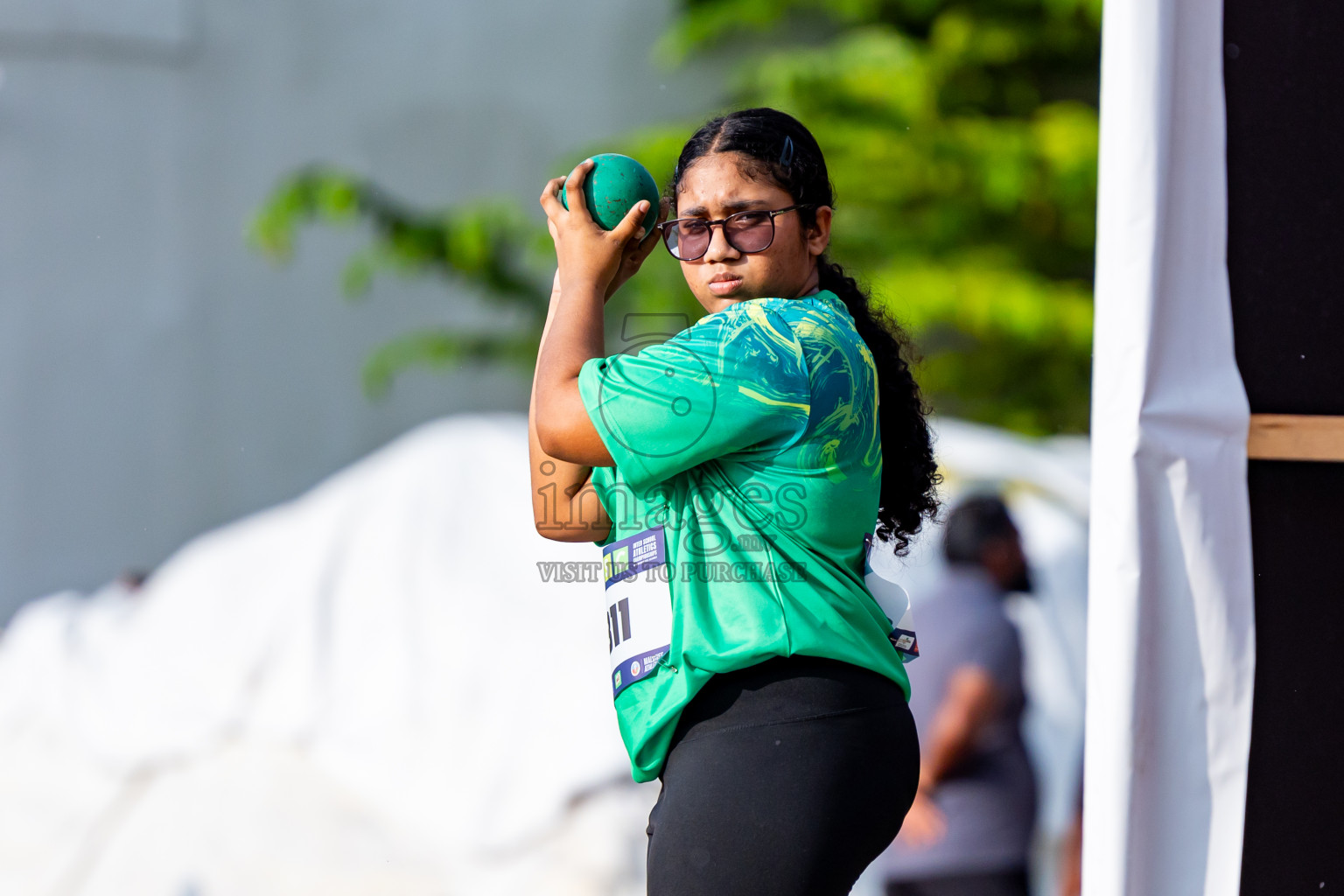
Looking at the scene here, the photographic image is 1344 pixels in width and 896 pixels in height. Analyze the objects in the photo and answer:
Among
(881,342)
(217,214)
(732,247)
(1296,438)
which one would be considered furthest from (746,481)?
(217,214)

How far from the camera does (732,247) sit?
5.00ft

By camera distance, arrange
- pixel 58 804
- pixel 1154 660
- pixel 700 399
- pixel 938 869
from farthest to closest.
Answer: pixel 58 804
pixel 938 869
pixel 1154 660
pixel 700 399

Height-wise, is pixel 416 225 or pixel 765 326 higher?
pixel 416 225

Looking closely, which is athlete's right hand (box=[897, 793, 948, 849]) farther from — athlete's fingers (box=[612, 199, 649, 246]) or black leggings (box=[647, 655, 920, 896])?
athlete's fingers (box=[612, 199, 649, 246])

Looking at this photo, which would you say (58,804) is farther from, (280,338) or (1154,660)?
(1154,660)

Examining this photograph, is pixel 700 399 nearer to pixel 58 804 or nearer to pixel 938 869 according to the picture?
pixel 938 869

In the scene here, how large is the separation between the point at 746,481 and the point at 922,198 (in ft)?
19.4

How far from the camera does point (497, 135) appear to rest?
6.71 meters

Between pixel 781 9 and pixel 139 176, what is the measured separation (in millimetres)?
3668

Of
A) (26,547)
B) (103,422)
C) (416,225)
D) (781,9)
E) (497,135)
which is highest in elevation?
(781,9)

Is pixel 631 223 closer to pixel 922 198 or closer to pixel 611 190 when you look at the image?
pixel 611 190

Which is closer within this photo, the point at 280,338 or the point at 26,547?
the point at 26,547

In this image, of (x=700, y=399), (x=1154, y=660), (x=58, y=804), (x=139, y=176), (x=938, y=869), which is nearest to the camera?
(x=700, y=399)

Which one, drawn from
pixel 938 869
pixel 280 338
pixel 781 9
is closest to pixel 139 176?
pixel 280 338
